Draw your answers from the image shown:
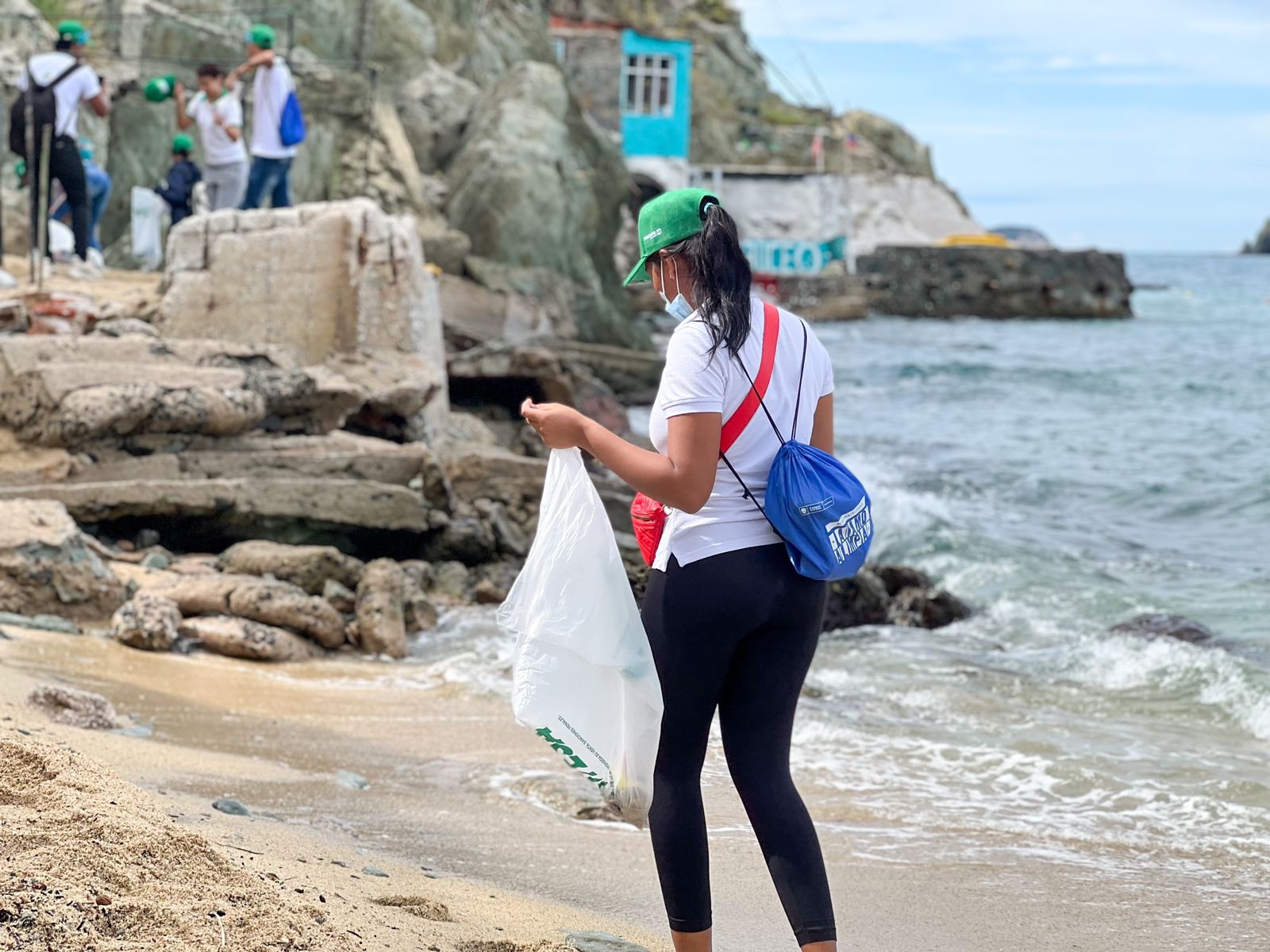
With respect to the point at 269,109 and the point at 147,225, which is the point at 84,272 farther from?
the point at 147,225

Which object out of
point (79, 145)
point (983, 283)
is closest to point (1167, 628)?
point (79, 145)

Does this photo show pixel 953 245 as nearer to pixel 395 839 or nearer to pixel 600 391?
pixel 600 391

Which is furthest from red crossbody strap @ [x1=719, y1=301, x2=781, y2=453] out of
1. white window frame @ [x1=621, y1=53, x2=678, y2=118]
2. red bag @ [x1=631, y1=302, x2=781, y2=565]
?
white window frame @ [x1=621, y1=53, x2=678, y2=118]

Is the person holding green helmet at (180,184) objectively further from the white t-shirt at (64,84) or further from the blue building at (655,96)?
the blue building at (655,96)

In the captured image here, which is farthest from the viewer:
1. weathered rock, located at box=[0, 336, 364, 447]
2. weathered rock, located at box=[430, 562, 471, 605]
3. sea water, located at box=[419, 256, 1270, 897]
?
weathered rock, located at box=[430, 562, 471, 605]

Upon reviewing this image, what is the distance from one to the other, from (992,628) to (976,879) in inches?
197

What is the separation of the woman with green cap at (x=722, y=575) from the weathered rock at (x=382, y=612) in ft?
13.5

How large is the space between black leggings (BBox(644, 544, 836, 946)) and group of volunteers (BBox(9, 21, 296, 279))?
938 cm

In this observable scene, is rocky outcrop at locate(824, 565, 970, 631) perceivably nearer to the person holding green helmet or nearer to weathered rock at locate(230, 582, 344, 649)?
weathered rock at locate(230, 582, 344, 649)

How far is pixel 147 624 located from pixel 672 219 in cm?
413

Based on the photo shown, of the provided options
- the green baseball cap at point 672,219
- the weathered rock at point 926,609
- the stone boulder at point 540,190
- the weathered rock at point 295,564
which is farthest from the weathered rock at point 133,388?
the stone boulder at point 540,190

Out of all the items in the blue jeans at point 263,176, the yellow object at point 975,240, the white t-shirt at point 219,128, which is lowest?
the blue jeans at point 263,176

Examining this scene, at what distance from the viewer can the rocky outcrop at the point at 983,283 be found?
156ft

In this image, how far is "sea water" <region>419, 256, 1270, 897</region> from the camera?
504 cm
